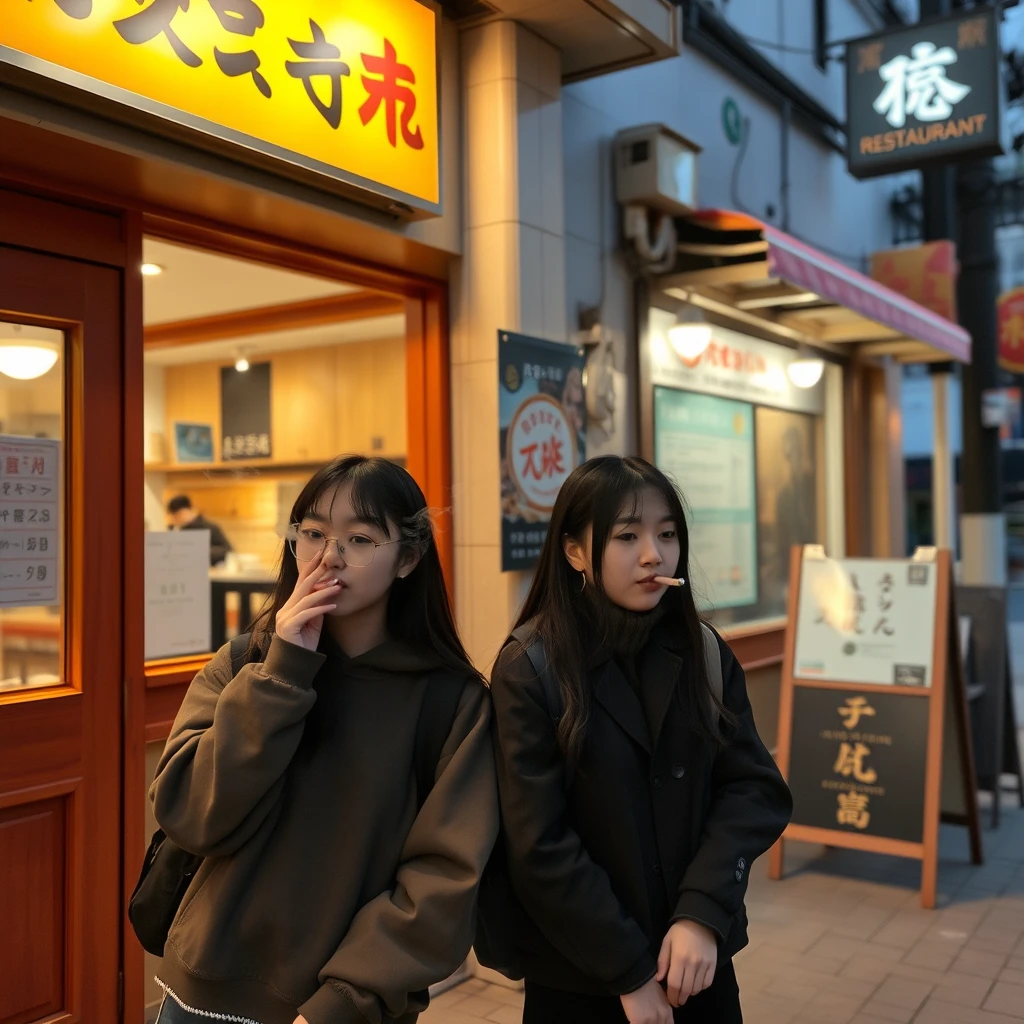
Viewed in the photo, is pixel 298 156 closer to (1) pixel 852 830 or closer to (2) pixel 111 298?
(2) pixel 111 298

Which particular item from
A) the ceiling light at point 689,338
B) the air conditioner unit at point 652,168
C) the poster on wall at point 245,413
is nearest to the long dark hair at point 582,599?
the air conditioner unit at point 652,168

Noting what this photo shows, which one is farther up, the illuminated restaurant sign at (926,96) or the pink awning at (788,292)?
the illuminated restaurant sign at (926,96)

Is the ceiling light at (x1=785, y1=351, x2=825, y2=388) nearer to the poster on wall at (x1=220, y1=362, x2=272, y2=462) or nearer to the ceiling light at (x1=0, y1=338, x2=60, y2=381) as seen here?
the poster on wall at (x1=220, y1=362, x2=272, y2=462)

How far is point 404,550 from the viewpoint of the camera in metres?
1.94

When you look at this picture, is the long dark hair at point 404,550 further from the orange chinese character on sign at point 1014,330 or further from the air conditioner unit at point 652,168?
the orange chinese character on sign at point 1014,330

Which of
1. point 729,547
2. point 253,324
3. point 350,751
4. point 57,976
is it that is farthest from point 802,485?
point 350,751

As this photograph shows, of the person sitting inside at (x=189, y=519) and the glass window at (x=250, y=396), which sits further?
the person sitting inside at (x=189, y=519)

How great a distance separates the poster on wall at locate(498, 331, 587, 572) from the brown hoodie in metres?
2.60

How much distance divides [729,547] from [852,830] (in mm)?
2399

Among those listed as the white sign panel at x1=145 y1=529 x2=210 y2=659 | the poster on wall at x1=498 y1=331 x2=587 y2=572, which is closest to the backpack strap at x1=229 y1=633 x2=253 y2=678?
the white sign panel at x1=145 y1=529 x2=210 y2=659

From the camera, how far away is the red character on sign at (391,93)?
12.8ft

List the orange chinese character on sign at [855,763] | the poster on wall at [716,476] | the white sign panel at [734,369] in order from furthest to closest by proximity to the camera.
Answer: the poster on wall at [716,476] → the white sign panel at [734,369] → the orange chinese character on sign at [855,763]

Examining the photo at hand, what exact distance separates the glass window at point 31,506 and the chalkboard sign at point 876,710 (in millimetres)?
3593

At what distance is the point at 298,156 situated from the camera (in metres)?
3.57
